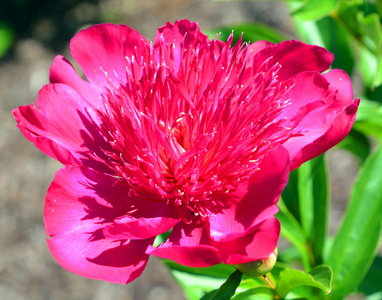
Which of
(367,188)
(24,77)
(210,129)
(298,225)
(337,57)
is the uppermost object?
(210,129)

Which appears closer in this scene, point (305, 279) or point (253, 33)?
point (305, 279)

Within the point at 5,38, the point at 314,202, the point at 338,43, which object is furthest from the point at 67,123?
the point at 5,38

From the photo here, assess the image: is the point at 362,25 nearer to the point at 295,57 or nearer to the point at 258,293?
the point at 295,57

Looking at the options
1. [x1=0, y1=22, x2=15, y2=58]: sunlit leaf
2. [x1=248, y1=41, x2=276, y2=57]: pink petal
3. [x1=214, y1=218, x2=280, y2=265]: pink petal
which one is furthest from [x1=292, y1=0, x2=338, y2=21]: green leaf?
[x1=0, y1=22, x2=15, y2=58]: sunlit leaf

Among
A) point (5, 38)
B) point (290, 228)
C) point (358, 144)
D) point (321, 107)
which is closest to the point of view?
point (321, 107)

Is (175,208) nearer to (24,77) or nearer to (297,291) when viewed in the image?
(297,291)

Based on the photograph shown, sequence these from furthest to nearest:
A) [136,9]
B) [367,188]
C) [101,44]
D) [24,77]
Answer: [136,9] → [24,77] → [367,188] → [101,44]

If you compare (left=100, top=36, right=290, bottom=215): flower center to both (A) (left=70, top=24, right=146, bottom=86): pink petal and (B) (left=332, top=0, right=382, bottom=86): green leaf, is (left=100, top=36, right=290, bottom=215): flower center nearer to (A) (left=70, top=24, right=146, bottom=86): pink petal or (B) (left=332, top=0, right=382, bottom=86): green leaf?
(A) (left=70, top=24, right=146, bottom=86): pink petal

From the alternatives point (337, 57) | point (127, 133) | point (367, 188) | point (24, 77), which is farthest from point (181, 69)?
point (24, 77)
